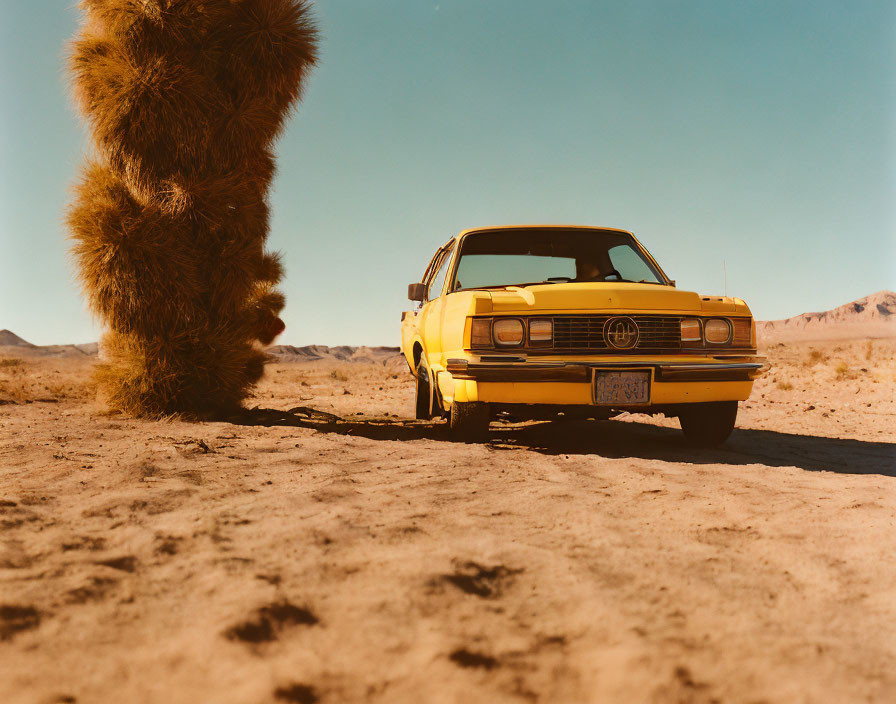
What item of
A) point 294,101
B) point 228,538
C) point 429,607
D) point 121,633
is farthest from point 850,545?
point 294,101

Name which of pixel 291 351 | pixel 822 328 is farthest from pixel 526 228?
pixel 822 328

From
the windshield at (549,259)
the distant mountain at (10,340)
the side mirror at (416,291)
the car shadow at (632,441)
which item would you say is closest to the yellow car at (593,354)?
the car shadow at (632,441)

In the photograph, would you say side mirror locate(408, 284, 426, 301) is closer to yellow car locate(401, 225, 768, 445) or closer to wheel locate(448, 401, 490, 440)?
yellow car locate(401, 225, 768, 445)

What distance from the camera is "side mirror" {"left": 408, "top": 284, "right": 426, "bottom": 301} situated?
5.93 m

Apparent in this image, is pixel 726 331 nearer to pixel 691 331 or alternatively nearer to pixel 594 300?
pixel 691 331

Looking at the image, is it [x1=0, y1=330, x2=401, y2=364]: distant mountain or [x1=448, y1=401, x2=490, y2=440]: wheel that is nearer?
[x1=448, y1=401, x2=490, y2=440]: wheel

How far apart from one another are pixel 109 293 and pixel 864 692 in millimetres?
6206

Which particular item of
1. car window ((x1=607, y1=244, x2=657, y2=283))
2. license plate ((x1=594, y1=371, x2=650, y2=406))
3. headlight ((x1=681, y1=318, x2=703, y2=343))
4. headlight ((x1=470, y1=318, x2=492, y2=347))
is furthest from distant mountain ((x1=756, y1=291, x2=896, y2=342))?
headlight ((x1=470, y1=318, x2=492, y2=347))

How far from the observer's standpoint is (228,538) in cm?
227

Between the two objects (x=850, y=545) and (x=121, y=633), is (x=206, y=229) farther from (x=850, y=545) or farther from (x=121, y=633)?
(x=850, y=545)

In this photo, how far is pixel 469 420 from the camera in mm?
4566

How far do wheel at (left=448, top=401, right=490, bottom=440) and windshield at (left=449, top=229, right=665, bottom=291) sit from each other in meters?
1.19

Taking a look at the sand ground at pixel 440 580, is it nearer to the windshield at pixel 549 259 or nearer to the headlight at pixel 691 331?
the headlight at pixel 691 331

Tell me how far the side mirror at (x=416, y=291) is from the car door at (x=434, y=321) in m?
0.10
